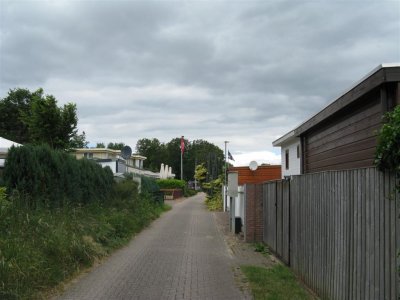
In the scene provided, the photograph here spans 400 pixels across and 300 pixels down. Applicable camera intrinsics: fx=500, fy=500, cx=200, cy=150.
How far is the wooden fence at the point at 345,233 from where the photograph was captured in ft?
16.3

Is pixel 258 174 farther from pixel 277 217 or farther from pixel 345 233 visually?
pixel 345 233

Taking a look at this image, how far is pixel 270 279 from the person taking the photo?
895 centimetres

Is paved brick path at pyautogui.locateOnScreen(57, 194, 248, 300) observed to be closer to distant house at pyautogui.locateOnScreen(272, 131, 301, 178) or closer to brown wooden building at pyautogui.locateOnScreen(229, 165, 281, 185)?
distant house at pyautogui.locateOnScreen(272, 131, 301, 178)

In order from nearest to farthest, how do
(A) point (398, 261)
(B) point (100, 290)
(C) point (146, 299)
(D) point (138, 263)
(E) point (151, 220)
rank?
(A) point (398, 261) < (C) point (146, 299) < (B) point (100, 290) < (D) point (138, 263) < (E) point (151, 220)

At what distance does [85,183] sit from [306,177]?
9.48 m

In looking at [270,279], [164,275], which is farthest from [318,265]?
[164,275]

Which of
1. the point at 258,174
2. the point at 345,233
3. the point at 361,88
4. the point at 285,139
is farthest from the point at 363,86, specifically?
the point at 258,174

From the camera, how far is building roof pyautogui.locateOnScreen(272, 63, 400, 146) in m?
6.72

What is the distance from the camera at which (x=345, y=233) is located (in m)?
6.33

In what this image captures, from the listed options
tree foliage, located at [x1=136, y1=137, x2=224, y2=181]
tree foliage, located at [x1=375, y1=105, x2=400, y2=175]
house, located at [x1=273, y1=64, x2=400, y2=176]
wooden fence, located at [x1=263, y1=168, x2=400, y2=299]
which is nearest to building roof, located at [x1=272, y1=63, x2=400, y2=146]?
house, located at [x1=273, y1=64, x2=400, y2=176]

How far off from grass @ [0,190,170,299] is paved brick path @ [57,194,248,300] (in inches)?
14.5

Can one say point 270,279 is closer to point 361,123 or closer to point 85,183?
point 361,123

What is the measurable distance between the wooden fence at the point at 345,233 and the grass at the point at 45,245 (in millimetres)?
4171

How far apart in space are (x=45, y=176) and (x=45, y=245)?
413cm
